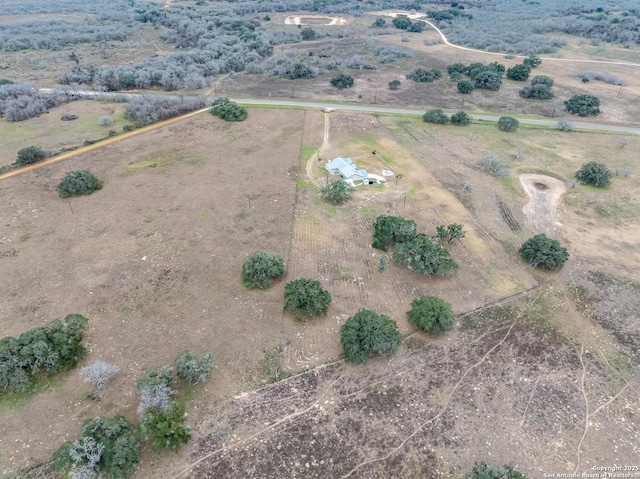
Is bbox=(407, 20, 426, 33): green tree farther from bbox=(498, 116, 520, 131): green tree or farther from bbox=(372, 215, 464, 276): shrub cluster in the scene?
bbox=(372, 215, 464, 276): shrub cluster

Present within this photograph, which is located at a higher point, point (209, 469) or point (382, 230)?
point (382, 230)

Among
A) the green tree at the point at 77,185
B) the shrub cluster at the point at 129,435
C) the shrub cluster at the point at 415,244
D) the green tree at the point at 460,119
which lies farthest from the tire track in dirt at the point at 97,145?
the green tree at the point at 460,119

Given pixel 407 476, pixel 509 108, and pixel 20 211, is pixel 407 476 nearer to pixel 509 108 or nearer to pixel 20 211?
pixel 20 211

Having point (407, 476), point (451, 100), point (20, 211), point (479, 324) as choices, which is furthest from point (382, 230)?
point (451, 100)

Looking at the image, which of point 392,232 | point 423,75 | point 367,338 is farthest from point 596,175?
point 423,75

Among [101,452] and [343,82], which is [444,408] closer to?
[101,452]

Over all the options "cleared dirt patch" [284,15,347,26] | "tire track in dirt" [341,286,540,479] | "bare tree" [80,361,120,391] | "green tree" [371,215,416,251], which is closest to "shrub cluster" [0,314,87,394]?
"bare tree" [80,361,120,391]
